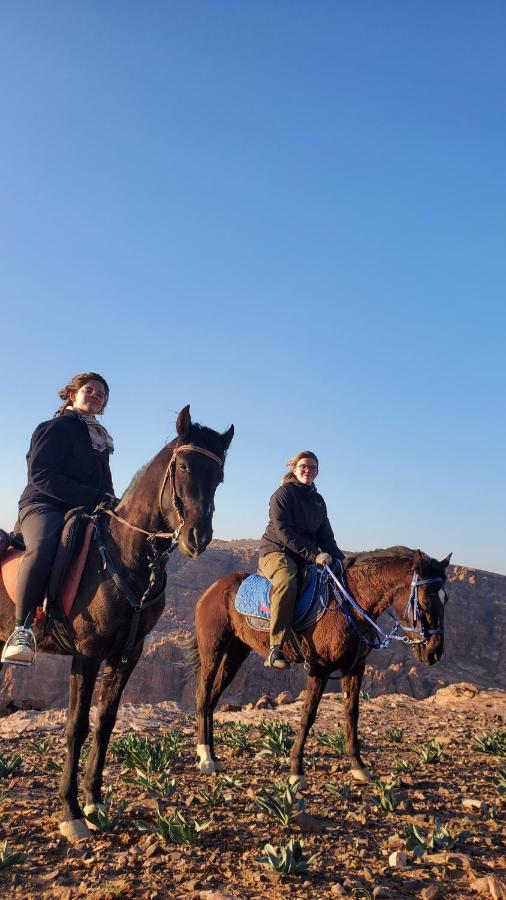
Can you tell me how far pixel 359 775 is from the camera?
6.33 m

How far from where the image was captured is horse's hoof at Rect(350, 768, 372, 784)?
247 inches

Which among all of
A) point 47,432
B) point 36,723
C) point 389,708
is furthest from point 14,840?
point 389,708

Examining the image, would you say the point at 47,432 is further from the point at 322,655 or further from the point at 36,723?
the point at 36,723

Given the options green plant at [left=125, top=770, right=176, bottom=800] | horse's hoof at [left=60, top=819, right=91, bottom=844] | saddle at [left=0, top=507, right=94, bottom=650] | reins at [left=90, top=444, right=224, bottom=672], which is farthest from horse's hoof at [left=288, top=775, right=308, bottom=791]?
saddle at [left=0, top=507, right=94, bottom=650]

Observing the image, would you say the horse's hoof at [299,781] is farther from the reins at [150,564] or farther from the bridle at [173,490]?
the bridle at [173,490]

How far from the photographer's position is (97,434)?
5.55 m

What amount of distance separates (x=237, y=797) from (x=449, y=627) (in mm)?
44088

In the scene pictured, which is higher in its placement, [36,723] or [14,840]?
[14,840]

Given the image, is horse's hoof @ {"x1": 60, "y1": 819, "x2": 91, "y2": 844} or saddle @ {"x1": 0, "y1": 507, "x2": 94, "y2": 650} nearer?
horse's hoof @ {"x1": 60, "y1": 819, "x2": 91, "y2": 844}

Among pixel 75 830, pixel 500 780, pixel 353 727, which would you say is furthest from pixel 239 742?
pixel 75 830

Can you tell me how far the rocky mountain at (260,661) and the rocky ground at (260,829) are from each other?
25.5 m

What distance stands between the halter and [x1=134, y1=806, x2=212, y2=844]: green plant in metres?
2.77

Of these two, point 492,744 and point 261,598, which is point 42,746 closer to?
point 261,598

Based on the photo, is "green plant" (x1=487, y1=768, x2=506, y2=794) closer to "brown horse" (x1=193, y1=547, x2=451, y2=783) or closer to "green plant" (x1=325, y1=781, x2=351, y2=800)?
"brown horse" (x1=193, y1=547, x2=451, y2=783)
